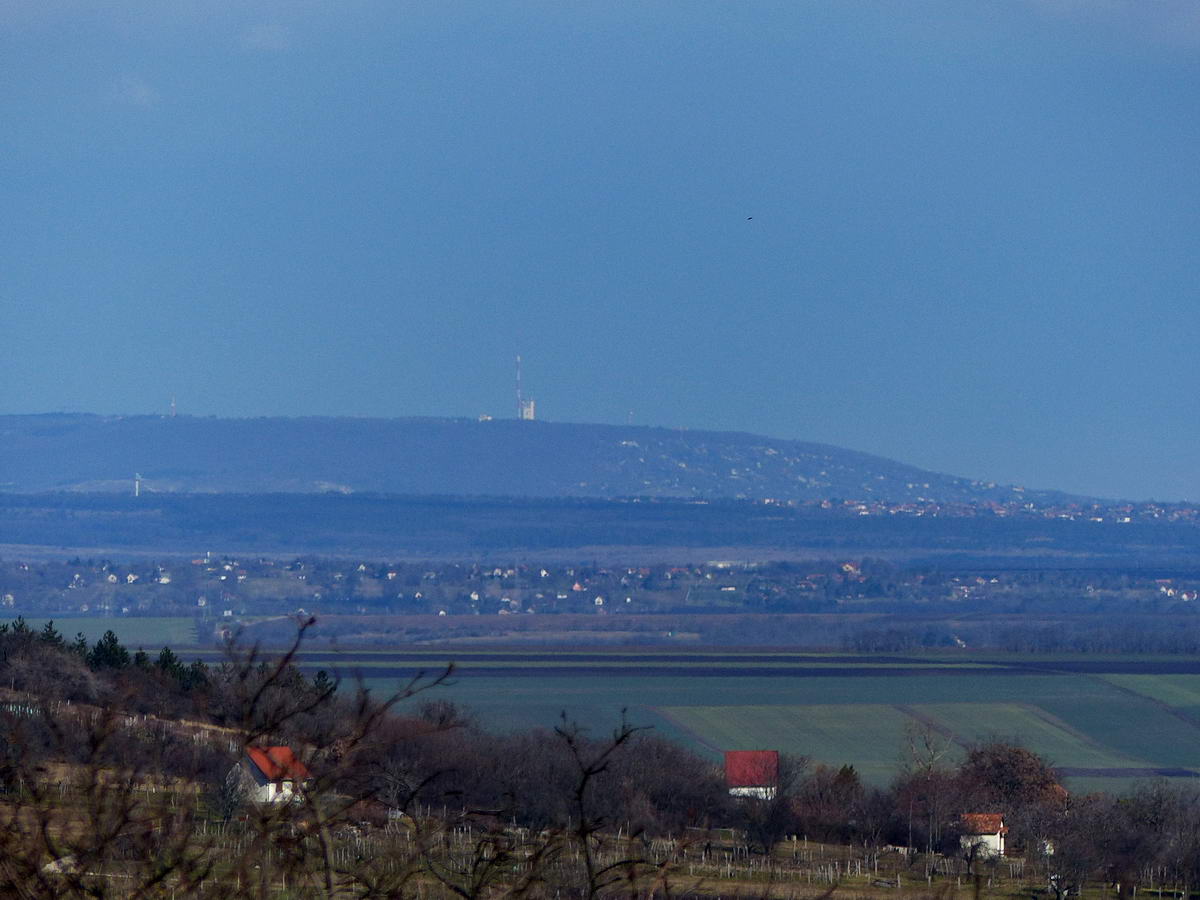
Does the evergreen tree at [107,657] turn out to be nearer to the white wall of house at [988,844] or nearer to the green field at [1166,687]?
the white wall of house at [988,844]

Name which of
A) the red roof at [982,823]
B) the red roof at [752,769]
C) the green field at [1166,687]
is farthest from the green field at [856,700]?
the red roof at [982,823]

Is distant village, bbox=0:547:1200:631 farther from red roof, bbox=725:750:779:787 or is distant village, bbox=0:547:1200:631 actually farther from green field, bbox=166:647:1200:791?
red roof, bbox=725:750:779:787

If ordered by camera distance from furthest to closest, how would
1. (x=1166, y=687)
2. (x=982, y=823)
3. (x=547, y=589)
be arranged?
1. (x=547, y=589)
2. (x=1166, y=687)
3. (x=982, y=823)

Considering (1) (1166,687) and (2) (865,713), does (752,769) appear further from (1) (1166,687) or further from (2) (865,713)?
(1) (1166,687)

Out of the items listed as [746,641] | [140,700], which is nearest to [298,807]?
[140,700]

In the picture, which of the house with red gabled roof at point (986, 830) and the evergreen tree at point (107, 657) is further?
the evergreen tree at point (107, 657)

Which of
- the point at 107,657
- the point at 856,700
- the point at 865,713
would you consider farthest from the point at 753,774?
the point at 856,700

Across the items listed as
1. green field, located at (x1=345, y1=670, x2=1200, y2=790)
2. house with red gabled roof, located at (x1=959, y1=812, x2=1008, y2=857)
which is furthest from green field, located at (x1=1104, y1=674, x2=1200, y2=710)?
house with red gabled roof, located at (x1=959, y1=812, x2=1008, y2=857)
